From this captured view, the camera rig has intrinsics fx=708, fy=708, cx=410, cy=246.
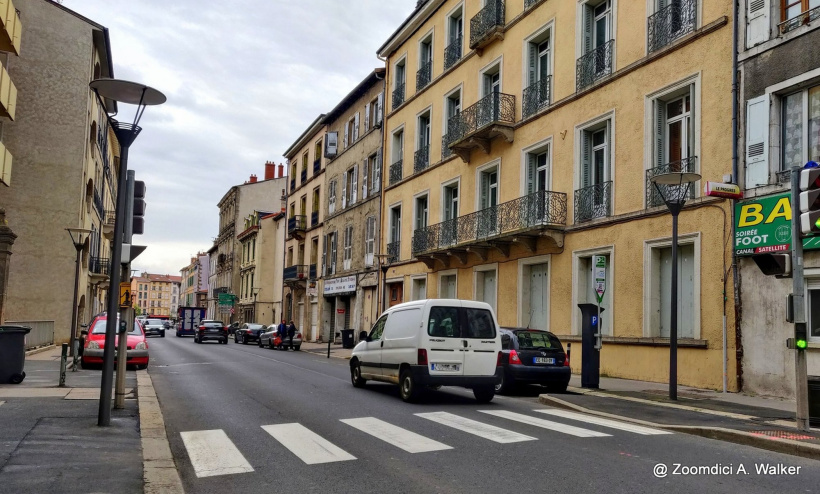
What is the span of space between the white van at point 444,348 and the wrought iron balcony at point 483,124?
11.8 metres

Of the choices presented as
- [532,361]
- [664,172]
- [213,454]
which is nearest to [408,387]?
[532,361]

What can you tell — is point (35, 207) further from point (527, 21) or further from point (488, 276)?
point (527, 21)

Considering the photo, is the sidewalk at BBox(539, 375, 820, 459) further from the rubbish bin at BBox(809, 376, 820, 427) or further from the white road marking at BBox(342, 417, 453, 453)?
the white road marking at BBox(342, 417, 453, 453)

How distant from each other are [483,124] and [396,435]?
17.4 metres

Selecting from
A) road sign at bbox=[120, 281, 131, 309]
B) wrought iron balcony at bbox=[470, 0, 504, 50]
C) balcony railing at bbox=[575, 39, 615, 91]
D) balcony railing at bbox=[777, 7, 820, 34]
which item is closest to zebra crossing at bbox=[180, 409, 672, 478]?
road sign at bbox=[120, 281, 131, 309]

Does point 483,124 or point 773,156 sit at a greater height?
point 483,124

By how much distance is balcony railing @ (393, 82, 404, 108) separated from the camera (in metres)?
33.2

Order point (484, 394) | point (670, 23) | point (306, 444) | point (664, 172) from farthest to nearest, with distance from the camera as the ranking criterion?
point (670, 23) < point (664, 172) < point (484, 394) < point (306, 444)

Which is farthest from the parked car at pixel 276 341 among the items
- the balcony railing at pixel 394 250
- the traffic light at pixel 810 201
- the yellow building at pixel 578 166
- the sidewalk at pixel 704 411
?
the traffic light at pixel 810 201

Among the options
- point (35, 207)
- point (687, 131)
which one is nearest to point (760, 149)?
→ point (687, 131)

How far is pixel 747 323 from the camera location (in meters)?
14.3

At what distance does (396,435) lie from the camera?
341 inches

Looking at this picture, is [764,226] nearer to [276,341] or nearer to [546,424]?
[546,424]

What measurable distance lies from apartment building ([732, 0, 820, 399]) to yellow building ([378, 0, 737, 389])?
18.8 inches
